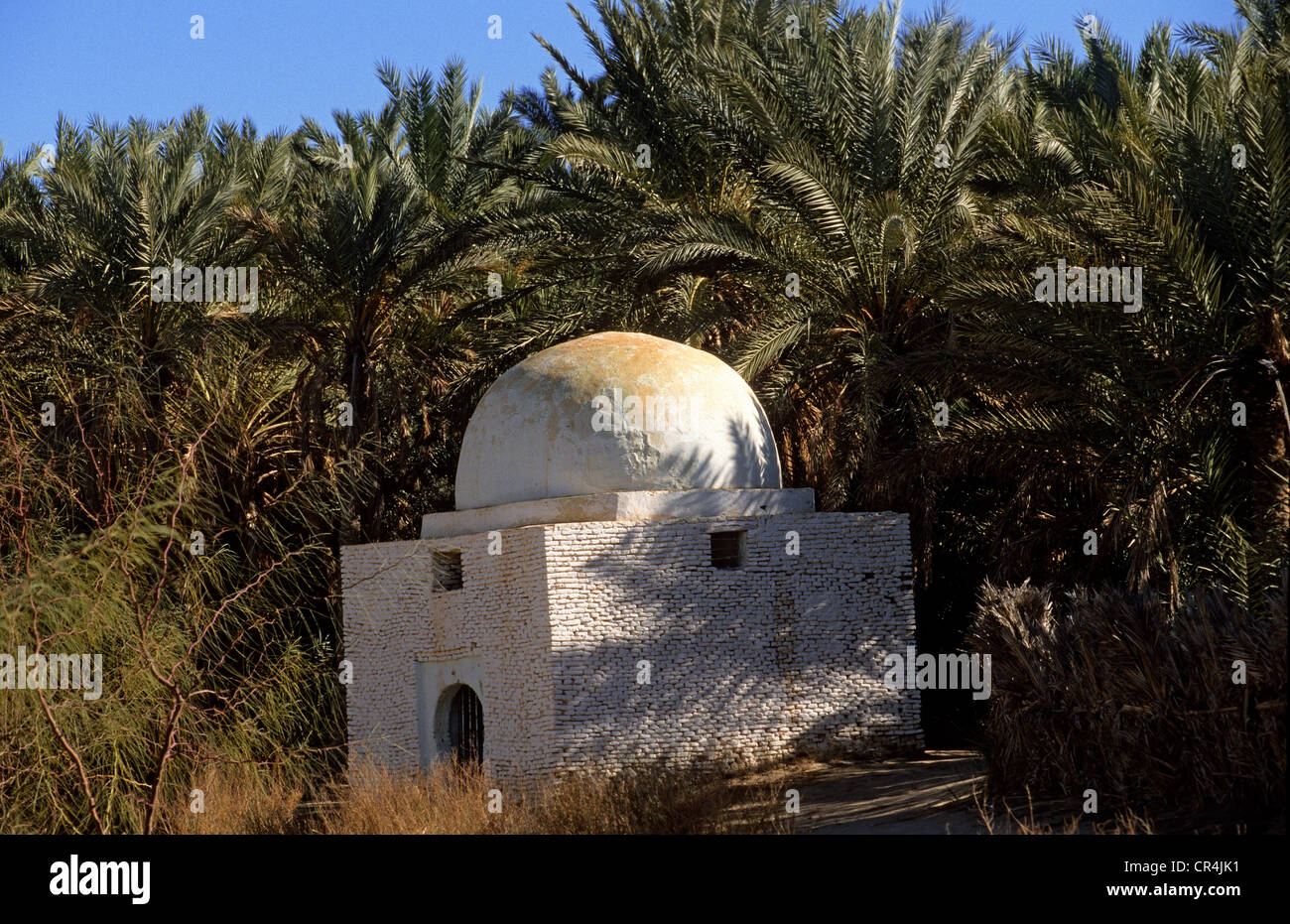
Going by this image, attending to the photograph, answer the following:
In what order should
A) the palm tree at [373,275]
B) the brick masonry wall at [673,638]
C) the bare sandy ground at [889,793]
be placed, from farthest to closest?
the palm tree at [373,275] < the brick masonry wall at [673,638] < the bare sandy ground at [889,793]

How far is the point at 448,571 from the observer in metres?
16.4

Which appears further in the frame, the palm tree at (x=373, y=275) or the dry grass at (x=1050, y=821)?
the palm tree at (x=373, y=275)

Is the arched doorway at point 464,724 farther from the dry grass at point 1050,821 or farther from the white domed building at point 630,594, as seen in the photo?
the dry grass at point 1050,821

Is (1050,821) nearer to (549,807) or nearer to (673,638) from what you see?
(549,807)

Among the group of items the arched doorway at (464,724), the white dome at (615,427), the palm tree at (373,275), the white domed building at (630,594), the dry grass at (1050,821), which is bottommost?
the dry grass at (1050,821)

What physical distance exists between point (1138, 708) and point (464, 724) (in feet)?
25.5

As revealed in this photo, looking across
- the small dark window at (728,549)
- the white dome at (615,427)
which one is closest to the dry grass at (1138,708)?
the small dark window at (728,549)

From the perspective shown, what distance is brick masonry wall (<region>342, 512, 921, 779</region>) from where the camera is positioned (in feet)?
48.2

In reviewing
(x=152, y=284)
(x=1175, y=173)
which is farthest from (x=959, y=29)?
(x=152, y=284)

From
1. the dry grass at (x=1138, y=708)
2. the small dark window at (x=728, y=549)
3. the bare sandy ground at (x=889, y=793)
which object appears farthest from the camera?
the small dark window at (x=728, y=549)

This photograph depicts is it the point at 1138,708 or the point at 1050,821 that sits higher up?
the point at 1138,708

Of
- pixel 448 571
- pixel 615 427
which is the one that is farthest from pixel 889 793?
pixel 448 571

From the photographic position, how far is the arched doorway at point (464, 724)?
16438 mm

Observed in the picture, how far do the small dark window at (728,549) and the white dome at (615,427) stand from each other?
0.57 metres
